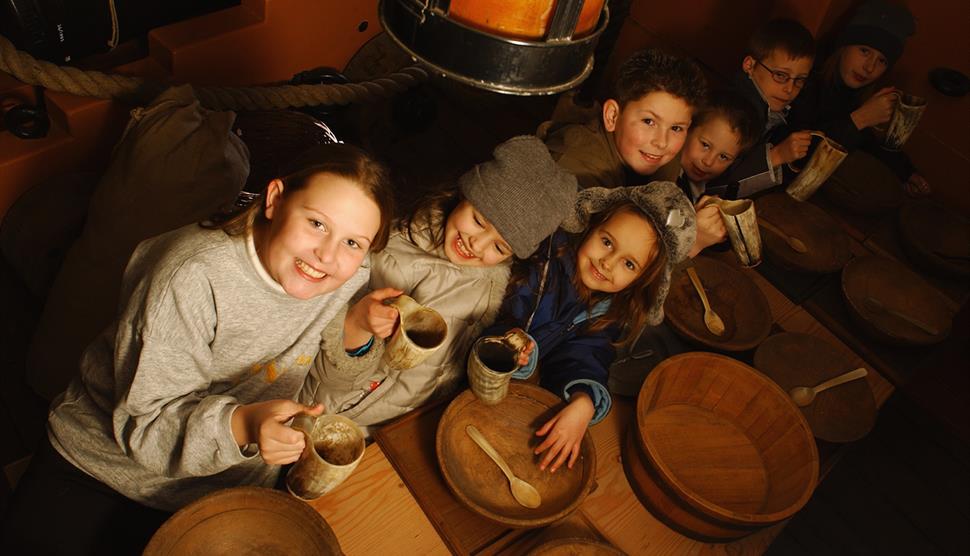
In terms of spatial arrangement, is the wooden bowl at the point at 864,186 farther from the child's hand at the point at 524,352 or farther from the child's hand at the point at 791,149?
the child's hand at the point at 524,352

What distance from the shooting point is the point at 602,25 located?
3.89 ft

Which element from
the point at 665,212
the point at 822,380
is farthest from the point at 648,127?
the point at 822,380

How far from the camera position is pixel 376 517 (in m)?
1.79

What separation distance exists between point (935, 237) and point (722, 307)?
153cm

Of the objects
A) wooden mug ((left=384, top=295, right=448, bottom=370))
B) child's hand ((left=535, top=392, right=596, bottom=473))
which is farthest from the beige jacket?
child's hand ((left=535, top=392, right=596, bottom=473))

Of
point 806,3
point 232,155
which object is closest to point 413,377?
point 232,155

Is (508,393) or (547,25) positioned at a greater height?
(547,25)

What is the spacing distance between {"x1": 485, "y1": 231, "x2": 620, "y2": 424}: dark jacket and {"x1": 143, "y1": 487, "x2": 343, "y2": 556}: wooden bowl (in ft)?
2.72

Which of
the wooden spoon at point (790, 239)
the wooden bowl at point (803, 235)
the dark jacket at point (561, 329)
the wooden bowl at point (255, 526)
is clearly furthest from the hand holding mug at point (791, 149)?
the wooden bowl at point (255, 526)

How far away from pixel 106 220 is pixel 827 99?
3530 mm

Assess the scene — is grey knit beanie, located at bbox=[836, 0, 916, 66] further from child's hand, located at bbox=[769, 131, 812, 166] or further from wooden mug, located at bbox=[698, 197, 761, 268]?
wooden mug, located at bbox=[698, 197, 761, 268]

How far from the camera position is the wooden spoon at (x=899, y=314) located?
296 centimetres

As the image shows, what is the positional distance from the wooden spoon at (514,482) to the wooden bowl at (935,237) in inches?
92.7

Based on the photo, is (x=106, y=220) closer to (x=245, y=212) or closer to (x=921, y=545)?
(x=245, y=212)
